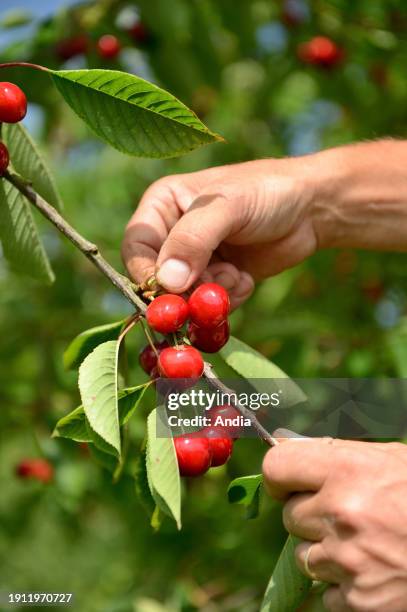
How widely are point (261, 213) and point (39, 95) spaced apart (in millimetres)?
1666

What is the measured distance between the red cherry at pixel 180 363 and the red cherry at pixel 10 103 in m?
0.56

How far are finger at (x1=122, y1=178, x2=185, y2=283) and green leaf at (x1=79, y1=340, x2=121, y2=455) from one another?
1.35ft

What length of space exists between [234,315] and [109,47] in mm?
1440

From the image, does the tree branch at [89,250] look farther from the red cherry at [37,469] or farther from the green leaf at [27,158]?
the red cherry at [37,469]

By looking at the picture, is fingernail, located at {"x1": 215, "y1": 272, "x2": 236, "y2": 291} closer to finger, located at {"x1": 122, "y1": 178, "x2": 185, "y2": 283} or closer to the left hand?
finger, located at {"x1": 122, "y1": 178, "x2": 185, "y2": 283}

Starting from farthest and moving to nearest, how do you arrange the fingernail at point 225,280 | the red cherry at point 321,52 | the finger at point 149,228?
the red cherry at point 321,52
the fingernail at point 225,280
the finger at point 149,228

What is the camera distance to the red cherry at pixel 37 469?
358 cm

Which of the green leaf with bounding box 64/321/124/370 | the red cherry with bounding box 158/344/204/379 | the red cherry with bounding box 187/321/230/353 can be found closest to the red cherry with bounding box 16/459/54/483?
the green leaf with bounding box 64/321/124/370

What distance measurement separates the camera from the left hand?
4.36 feet

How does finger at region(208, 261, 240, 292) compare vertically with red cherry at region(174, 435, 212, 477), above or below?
below

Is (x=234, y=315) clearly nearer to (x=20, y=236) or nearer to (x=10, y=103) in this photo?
(x=20, y=236)

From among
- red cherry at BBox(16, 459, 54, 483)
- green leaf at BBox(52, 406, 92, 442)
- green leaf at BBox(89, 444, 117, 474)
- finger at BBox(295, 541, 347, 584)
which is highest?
green leaf at BBox(52, 406, 92, 442)

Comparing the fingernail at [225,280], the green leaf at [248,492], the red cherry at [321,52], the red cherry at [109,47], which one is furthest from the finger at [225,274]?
the red cherry at [321,52]

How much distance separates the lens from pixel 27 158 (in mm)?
1786
